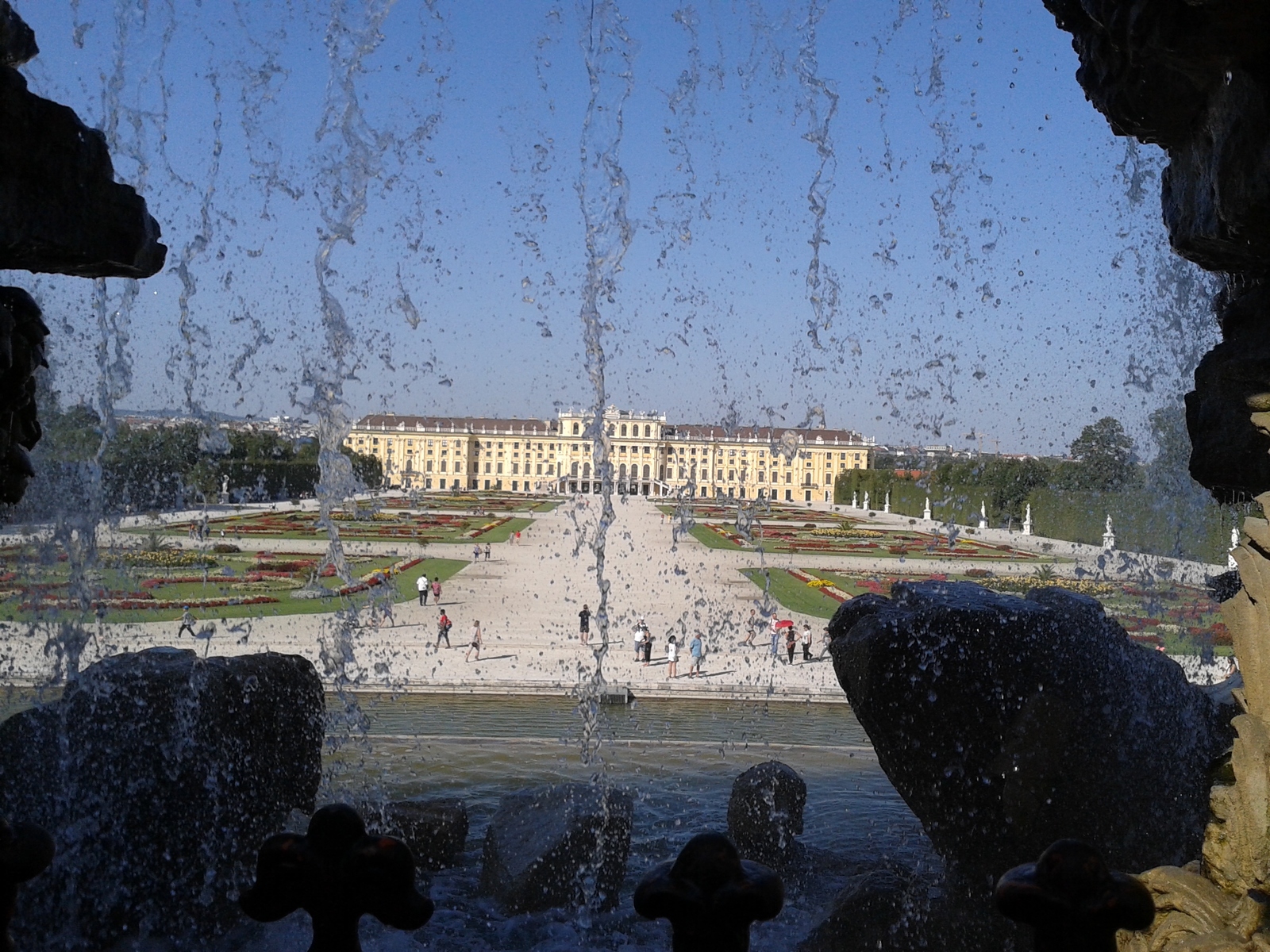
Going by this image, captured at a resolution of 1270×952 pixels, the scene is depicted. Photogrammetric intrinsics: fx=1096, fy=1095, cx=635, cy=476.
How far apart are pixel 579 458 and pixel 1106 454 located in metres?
50.5

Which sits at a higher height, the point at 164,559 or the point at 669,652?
the point at 164,559

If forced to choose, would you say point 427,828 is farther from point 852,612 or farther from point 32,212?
point 32,212

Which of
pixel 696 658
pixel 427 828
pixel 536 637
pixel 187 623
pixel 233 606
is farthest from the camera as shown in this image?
pixel 233 606

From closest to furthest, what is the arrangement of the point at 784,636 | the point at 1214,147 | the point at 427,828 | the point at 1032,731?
the point at 1214,147, the point at 1032,731, the point at 427,828, the point at 784,636

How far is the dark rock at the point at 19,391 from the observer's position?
62.0 inches

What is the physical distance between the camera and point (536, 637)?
37.2 feet

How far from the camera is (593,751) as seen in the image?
6.51 m

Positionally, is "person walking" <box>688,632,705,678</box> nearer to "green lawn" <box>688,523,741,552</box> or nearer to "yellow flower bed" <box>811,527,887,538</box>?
"green lawn" <box>688,523,741,552</box>

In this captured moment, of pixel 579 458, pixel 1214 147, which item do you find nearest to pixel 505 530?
pixel 1214 147

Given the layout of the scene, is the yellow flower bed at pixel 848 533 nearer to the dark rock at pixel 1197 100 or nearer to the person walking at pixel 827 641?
the person walking at pixel 827 641

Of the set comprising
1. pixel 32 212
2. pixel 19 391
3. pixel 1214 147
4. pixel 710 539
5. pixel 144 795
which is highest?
pixel 1214 147

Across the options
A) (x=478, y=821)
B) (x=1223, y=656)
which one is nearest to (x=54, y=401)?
(x=478, y=821)

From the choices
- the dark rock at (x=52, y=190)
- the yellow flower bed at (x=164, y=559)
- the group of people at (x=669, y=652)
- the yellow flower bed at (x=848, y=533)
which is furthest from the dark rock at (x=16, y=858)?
the yellow flower bed at (x=848, y=533)

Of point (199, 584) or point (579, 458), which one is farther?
point (579, 458)
